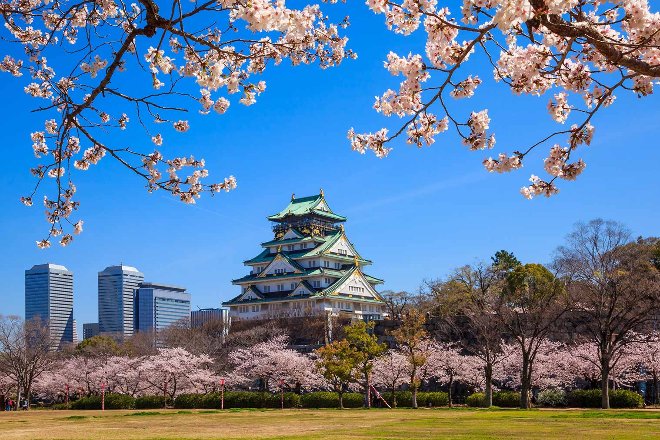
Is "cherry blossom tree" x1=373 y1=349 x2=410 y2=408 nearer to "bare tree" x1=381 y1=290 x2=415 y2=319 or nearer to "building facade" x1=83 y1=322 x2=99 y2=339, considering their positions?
"bare tree" x1=381 y1=290 x2=415 y2=319

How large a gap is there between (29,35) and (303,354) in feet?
121

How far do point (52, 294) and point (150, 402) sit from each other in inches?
5325

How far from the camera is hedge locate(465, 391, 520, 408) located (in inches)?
1298

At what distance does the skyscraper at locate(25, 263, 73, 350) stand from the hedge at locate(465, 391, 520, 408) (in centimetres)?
14354

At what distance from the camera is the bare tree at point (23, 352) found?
46.2 metres

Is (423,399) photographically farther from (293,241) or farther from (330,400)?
(293,241)

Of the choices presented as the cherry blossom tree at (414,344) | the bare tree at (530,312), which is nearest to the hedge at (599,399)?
the bare tree at (530,312)

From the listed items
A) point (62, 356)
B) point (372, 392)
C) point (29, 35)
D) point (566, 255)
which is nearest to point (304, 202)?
point (62, 356)

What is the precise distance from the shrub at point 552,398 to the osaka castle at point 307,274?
2271 centimetres

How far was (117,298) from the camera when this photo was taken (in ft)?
600

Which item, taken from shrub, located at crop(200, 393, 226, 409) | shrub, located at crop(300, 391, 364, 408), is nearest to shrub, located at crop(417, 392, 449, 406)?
shrub, located at crop(300, 391, 364, 408)

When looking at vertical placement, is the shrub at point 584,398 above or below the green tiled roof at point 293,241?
below

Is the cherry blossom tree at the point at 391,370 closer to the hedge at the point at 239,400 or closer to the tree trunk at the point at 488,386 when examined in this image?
the hedge at the point at 239,400

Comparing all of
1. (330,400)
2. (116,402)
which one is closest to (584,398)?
(330,400)
